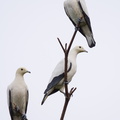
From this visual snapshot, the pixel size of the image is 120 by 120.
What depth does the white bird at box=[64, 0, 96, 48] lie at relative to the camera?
7797 mm

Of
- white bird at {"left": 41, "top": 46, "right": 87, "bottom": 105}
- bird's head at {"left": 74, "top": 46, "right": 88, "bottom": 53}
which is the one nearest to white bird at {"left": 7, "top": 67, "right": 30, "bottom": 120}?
white bird at {"left": 41, "top": 46, "right": 87, "bottom": 105}

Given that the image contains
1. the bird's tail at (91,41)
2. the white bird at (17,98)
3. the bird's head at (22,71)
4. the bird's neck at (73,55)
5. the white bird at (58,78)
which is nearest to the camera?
the white bird at (58,78)

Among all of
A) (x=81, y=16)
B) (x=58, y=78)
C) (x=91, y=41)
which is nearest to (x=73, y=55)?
(x=91, y=41)

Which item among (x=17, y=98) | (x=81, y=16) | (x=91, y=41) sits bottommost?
(x=17, y=98)

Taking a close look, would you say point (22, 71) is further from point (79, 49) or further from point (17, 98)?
point (79, 49)

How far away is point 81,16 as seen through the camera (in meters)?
7.90

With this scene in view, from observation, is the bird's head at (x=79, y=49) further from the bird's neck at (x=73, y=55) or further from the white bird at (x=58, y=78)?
the white bird at (x=58, y=78)

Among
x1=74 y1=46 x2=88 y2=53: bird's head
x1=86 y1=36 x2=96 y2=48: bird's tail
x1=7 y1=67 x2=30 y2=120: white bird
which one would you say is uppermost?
x1=86 y1=36 x2=96 y2=48: bird's tail

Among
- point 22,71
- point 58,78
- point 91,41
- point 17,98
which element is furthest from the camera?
point 91,41

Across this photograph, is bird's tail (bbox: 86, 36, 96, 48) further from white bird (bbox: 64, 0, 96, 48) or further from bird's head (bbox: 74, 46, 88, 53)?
bird's head (bbox: 74, 46, 88, 53)

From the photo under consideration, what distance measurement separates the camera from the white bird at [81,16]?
25.6 feet

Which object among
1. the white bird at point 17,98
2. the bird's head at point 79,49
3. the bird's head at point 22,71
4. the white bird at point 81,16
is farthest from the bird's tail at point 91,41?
the white bird at point 17,98

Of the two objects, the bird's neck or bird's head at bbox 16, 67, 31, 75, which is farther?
bird's head at bbox 16, 67, 31, 75

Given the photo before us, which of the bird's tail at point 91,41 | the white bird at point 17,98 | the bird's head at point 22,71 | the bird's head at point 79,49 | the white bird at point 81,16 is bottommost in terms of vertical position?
the white bird at point 17,98
